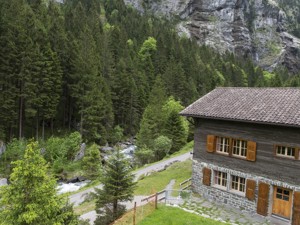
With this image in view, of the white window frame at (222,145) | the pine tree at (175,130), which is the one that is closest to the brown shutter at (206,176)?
the white window frame at (222,145)

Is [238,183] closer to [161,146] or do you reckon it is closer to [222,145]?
[222,145]

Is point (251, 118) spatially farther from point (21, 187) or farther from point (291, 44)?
point (291, 44)

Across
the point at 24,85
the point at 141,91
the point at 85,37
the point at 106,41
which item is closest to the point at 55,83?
the point at 24,85

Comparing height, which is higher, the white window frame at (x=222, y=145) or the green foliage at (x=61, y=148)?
the white window frame at (x=222, y=145)

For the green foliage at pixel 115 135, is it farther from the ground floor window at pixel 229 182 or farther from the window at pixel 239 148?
the window at pixel 239 148

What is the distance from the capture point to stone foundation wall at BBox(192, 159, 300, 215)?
20.2 meters

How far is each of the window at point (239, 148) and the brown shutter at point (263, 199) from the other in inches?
95.5

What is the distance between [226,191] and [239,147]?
10.9 feet

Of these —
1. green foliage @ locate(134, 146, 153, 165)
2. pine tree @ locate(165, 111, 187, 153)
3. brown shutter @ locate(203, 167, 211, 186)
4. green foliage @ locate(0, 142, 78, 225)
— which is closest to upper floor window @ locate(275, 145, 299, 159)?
brown shutter @ locate(203, 167, 211, 186)

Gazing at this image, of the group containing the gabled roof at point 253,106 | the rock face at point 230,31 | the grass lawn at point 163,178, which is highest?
the rock face at point 230,31

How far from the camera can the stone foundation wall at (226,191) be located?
20.2 m

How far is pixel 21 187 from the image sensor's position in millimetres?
14625

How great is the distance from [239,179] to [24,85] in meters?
36.4

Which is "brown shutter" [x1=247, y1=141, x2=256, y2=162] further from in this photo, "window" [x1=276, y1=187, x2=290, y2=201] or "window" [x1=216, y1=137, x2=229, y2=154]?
"window" [x1=276, y1=187, x2=290, y2=201]
